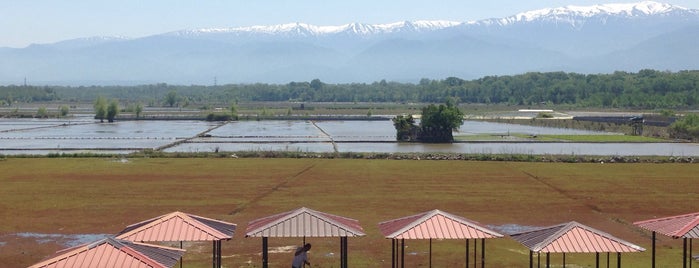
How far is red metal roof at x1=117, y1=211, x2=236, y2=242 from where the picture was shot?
666 inches

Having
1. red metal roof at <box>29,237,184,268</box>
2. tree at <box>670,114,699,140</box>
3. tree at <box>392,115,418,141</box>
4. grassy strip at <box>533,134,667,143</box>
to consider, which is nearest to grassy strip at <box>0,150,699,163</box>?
tree at <box>392,115,418,141</box>

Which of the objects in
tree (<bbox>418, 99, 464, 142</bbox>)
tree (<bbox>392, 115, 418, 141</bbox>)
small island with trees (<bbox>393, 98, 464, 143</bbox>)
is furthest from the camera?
tree (<bbox>392, 115, 418, 141</bbox>)

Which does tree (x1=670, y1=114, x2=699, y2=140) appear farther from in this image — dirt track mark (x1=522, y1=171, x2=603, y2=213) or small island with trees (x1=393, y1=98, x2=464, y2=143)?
dirt track mark (x1=522, y1=171, x2=603, y2=213)

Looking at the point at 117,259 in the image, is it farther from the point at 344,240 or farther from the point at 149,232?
the point at 344,240

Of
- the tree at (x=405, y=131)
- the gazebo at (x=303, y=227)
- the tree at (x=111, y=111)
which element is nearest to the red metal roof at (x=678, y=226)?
the gazebo at (x=303, y=227)

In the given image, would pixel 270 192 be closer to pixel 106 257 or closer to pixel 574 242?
pixel 574 242

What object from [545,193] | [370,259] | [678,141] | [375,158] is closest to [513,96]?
[678,141]

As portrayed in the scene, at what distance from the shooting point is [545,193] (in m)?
36.5

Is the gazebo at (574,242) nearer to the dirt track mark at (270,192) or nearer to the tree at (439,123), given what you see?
the dirt track mark at (270,192)

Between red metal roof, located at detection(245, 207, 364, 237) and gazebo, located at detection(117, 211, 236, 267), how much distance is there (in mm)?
704

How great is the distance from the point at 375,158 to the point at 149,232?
37.8 meters

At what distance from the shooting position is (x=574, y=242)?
54.0ft

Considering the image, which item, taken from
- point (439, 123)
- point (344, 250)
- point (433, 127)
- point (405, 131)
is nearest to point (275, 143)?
point (405, 131)

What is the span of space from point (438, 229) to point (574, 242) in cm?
265
